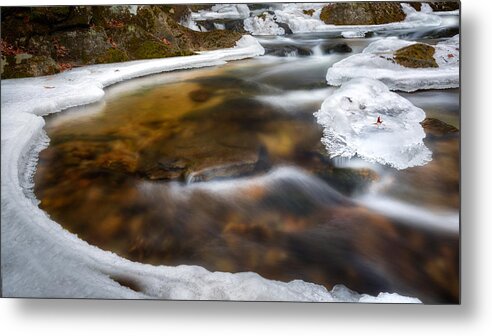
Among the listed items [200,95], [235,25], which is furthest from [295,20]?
[200,95]

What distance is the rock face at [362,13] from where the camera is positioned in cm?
176

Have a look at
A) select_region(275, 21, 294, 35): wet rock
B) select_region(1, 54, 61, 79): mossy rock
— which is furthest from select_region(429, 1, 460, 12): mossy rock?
select_region(1, 54, 61, 79): mossy rock

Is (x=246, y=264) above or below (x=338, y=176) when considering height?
below

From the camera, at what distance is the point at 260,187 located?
1.80 m

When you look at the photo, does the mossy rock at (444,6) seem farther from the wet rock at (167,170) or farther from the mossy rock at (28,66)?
the mossy rock at (28,66)

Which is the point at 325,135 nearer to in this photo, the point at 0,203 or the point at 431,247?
the point at 431,247

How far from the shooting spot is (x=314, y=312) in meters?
1.78

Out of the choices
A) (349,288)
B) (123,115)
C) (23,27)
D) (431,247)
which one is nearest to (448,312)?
(431,247)

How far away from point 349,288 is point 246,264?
0.48 m

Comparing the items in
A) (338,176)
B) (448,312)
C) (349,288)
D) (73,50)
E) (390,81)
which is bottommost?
(448,312)

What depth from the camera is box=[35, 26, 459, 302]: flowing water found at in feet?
5.59

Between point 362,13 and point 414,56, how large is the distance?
1.20ft

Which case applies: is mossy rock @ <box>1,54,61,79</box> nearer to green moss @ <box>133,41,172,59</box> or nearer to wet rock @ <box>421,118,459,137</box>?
green moss @ <box>133,41,172,59</box>

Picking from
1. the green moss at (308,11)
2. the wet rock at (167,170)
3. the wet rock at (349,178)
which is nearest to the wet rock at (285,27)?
the green moss at (308,11)
